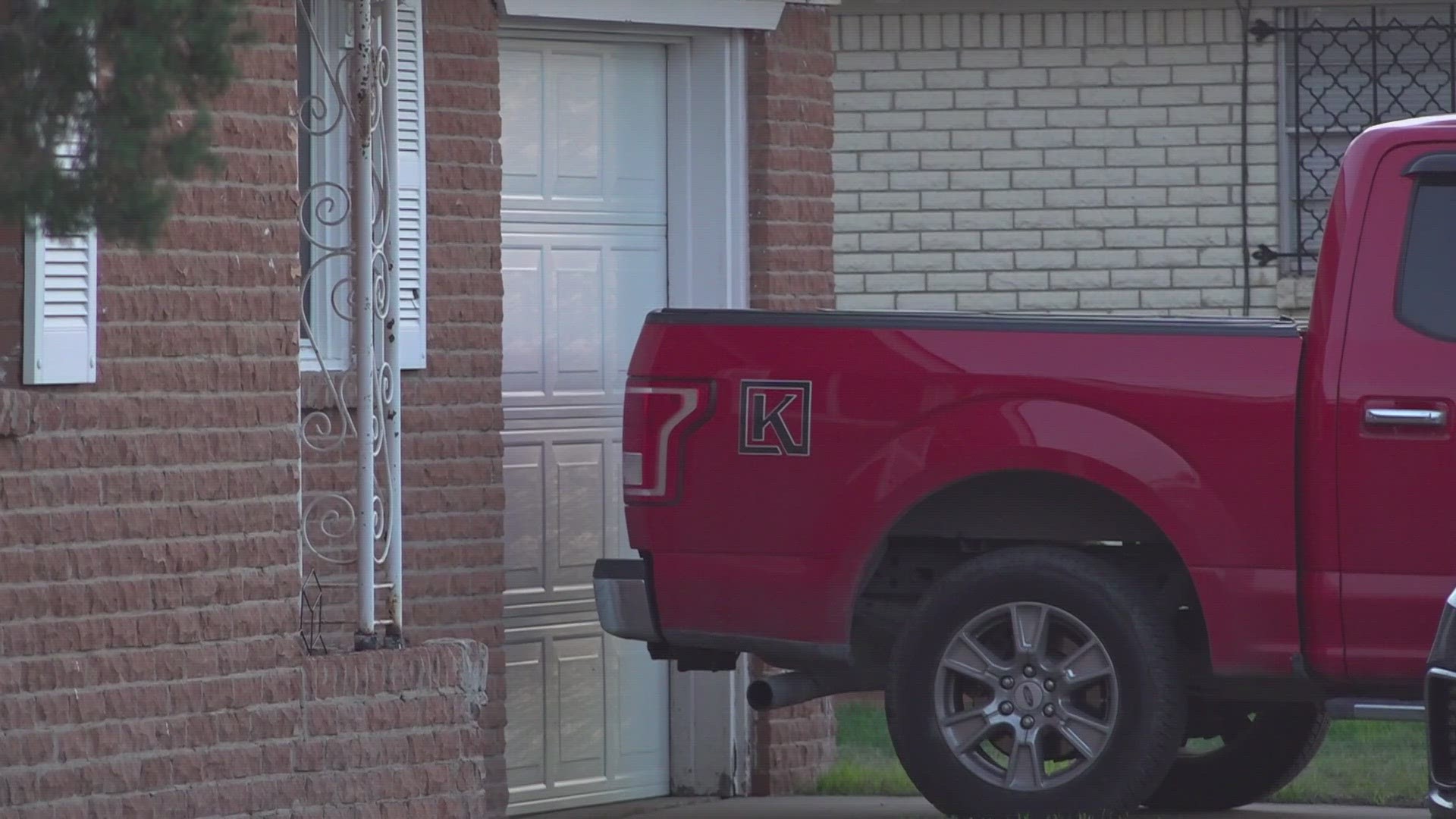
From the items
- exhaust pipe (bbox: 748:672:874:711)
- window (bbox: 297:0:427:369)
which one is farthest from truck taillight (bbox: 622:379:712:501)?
window (bbox: 297:0:427:369)

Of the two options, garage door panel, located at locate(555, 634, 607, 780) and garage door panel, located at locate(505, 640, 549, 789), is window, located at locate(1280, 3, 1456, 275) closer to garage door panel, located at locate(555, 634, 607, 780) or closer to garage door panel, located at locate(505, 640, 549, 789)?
garage door panel, located at locate(555, 634, 607, 780)

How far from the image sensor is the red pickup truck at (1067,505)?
23.2ft

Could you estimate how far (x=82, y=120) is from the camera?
4.27 m

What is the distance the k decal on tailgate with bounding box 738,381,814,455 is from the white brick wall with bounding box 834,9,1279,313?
5.04 meters

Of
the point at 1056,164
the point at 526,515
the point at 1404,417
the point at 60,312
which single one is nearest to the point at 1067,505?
the point at 1404,417

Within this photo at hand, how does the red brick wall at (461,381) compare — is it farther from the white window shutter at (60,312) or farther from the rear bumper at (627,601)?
the white window shutter at (60,312)

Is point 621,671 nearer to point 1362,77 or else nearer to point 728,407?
point 728,407

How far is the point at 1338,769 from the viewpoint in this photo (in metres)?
9.74

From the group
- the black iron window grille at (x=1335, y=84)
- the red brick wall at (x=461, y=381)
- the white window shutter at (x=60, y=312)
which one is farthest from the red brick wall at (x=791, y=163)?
the black iron window grille at (x=1335, y=84)

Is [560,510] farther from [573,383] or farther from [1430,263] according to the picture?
[1430,263]

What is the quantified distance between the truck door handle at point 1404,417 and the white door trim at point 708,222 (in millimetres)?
3084

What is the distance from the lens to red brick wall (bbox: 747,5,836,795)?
9523 mm

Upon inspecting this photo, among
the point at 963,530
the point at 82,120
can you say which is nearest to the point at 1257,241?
the point at 963,530

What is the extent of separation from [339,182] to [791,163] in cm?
203
